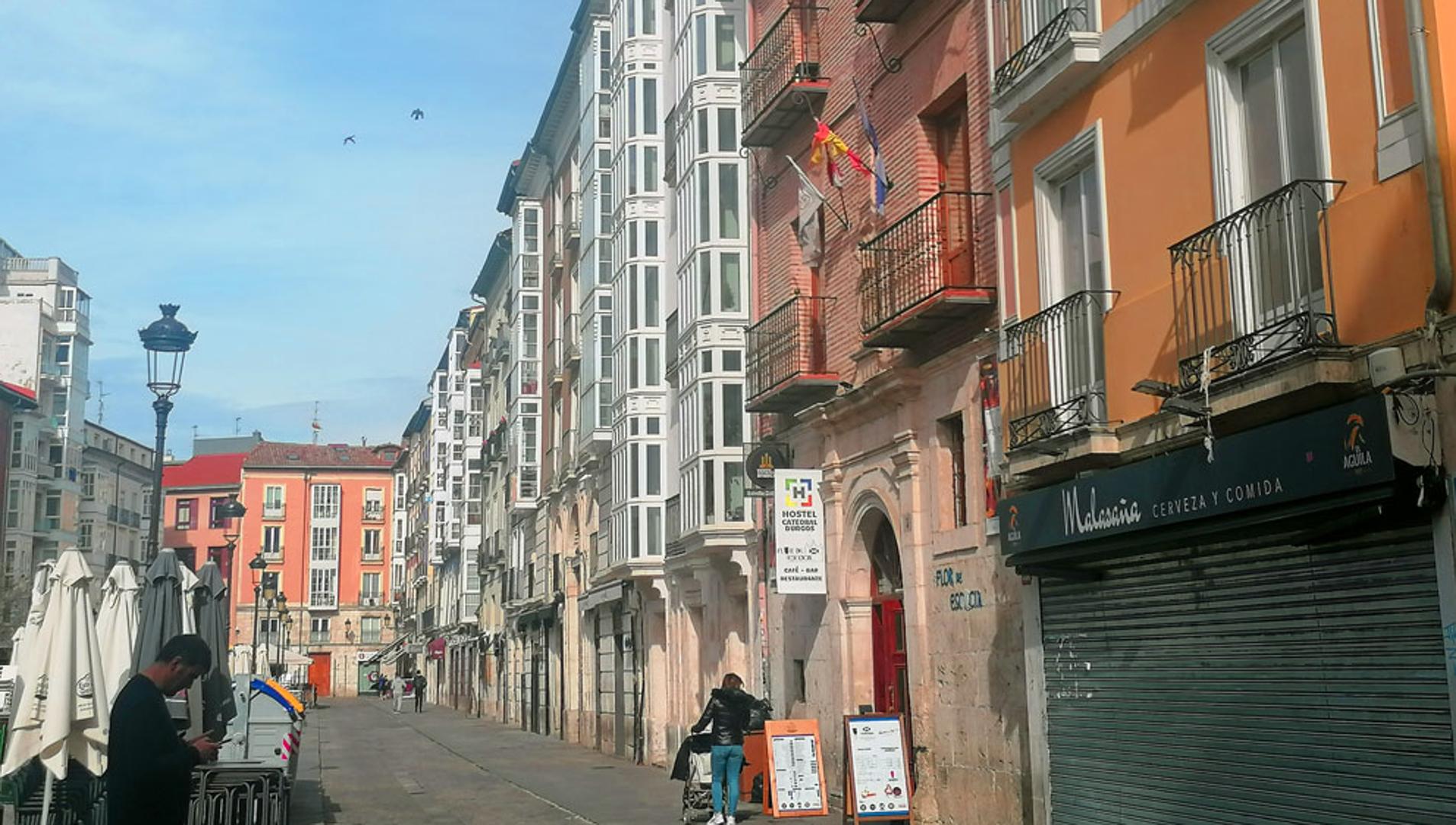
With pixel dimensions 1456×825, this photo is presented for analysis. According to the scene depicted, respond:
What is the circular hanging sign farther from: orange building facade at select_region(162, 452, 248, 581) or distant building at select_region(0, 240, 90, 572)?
orange building facade at select_region(162, 452, 248, 581)

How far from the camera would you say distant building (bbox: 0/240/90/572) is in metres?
77.9

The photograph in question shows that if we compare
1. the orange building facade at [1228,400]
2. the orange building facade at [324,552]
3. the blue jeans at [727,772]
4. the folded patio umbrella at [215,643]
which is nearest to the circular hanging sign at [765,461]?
the blue jeans at [727,772]

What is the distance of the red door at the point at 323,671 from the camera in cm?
11100

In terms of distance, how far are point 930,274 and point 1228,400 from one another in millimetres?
6467

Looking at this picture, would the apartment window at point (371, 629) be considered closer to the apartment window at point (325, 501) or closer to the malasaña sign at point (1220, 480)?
the apartment window at point (325, 501)

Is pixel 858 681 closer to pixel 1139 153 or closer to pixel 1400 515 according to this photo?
pixel 1139 153

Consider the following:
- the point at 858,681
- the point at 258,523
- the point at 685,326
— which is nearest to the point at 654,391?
the point at 685,326

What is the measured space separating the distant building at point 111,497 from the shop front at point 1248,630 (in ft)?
266

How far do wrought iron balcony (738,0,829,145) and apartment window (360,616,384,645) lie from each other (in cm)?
9646

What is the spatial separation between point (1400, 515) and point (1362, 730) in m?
1.53

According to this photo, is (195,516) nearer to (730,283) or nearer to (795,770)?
(730,283)

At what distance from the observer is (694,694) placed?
28.4 meters

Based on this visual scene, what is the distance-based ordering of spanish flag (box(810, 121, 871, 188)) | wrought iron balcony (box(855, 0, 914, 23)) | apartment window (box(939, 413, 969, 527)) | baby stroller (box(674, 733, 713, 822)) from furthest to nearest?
baby stroller (box(674, 733, 713, 822)), spanish flag (box(810, 121, 871, 188)), wrought iron balcony (box(855, 0, 914, 23)), apartment window (box(939, 413, 969, 527))

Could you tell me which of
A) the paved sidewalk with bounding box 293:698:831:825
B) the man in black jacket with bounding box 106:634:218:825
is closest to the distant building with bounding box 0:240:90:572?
the paved sidewalk with bounding box 293:698:831:825
